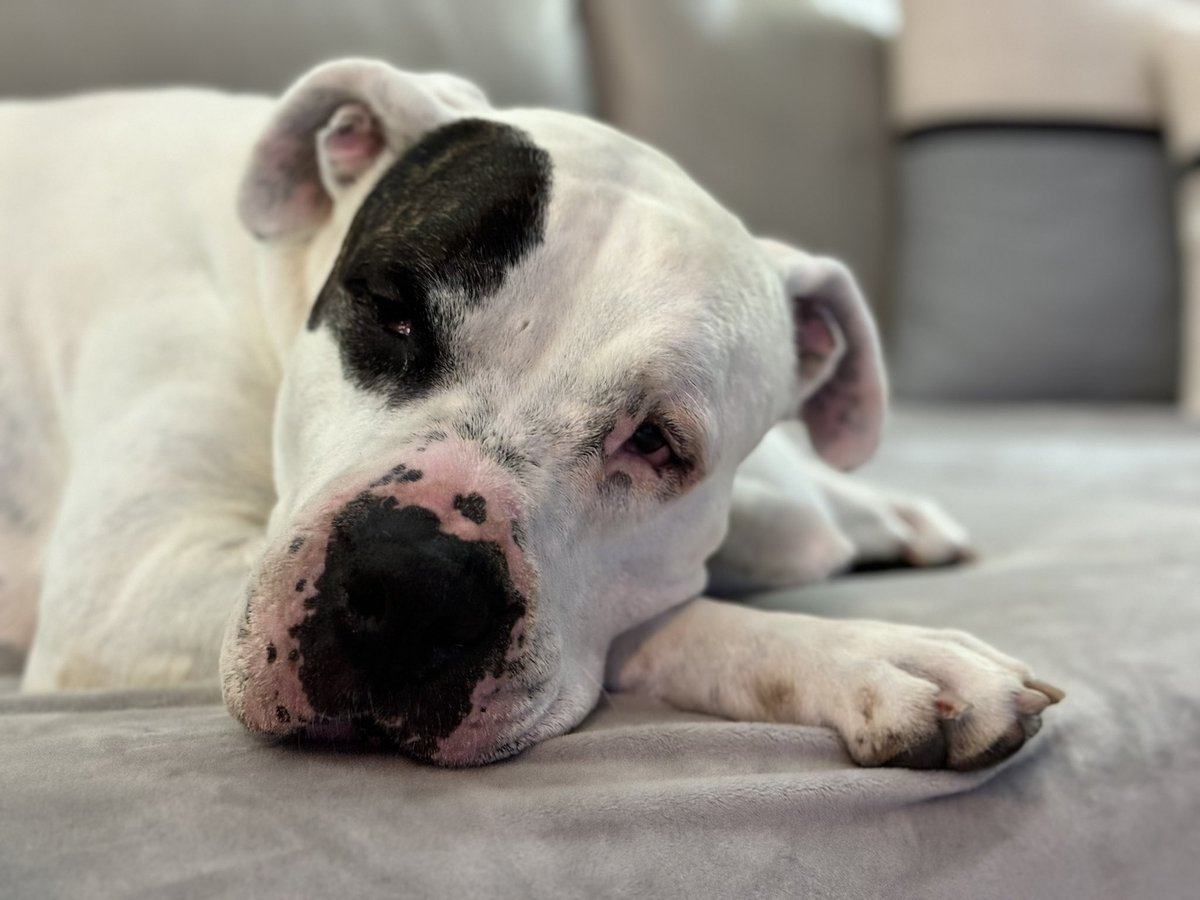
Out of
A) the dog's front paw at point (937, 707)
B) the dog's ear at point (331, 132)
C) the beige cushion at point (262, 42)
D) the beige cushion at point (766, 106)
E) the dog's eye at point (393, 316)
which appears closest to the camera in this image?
the dog's front paw at point (937, 707)

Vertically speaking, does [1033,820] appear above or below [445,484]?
below

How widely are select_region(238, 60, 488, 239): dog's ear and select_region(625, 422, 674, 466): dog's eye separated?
17.1 inches

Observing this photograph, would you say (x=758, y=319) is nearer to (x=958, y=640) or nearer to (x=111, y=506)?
(x=958, y=640)

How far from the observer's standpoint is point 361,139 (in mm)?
1314

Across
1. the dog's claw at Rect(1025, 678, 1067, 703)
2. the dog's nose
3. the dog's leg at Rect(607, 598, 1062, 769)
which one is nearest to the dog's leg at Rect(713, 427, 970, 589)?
the dog's leg at Rect(607, 598, 1062, 769)

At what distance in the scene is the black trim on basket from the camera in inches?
130

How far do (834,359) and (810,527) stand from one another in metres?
0.24

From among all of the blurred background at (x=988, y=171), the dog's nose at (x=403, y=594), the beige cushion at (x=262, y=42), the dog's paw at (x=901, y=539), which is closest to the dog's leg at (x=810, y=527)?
the dog's paw at (x=901, y=539)

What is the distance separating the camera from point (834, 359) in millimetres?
1447

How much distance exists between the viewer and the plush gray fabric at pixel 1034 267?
3.25 m

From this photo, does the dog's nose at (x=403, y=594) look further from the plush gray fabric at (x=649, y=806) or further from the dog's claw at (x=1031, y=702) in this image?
the dog's claw at (x=1031, y=702)

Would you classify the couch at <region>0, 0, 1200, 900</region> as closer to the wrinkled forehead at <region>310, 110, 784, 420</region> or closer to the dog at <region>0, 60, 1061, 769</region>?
the dog at <region>0, 60, 1061, 769</region>

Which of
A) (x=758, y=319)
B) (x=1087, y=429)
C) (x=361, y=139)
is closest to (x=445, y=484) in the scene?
(x=758, y=319)

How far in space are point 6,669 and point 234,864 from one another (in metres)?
0.86
